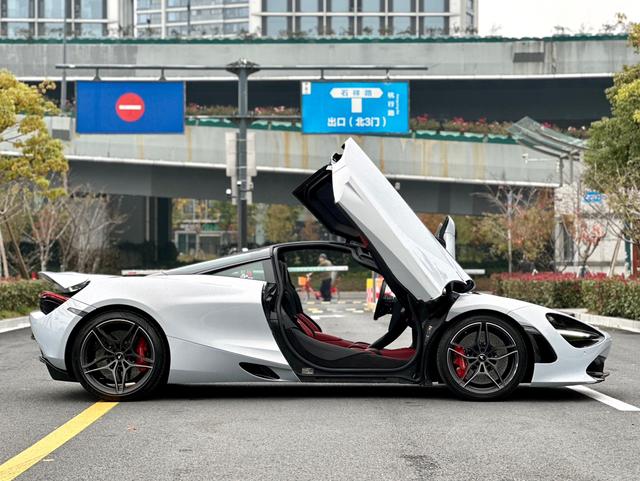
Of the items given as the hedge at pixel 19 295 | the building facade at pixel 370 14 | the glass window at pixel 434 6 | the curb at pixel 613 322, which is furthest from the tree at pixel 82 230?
the glass window at pixel 434 6

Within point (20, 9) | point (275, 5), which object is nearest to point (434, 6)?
point (275, 5)

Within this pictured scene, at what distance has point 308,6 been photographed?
374ft

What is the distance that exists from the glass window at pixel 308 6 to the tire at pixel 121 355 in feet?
348

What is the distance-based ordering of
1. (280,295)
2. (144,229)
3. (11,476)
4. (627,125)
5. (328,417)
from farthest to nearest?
(144,229) → (627,125) → (280,295) → (328,417) → (11,476)

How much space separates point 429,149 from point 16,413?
41.9 m

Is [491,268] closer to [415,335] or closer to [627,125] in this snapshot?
[627,125]

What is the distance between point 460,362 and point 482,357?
0.17 m

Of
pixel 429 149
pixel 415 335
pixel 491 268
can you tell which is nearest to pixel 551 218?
pixel 429 149

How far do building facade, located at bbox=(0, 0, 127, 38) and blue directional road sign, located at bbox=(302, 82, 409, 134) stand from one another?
6752 cm

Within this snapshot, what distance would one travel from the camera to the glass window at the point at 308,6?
371 feet

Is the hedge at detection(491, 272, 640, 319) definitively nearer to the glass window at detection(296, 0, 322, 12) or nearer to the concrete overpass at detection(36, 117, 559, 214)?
the concrete overpass at detection(36, 117, 559, 214)

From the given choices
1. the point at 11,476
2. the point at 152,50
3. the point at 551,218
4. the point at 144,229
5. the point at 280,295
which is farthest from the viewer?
the point at 144,229

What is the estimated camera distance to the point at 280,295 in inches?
352

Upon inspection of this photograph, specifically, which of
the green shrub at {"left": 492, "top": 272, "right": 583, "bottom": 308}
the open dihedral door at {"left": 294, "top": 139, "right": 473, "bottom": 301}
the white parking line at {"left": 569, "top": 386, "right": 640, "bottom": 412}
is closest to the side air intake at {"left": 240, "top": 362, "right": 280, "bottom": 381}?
the open dihedral door at {"left": 294, "top": 139, "right": 473, "bottom": 301}
